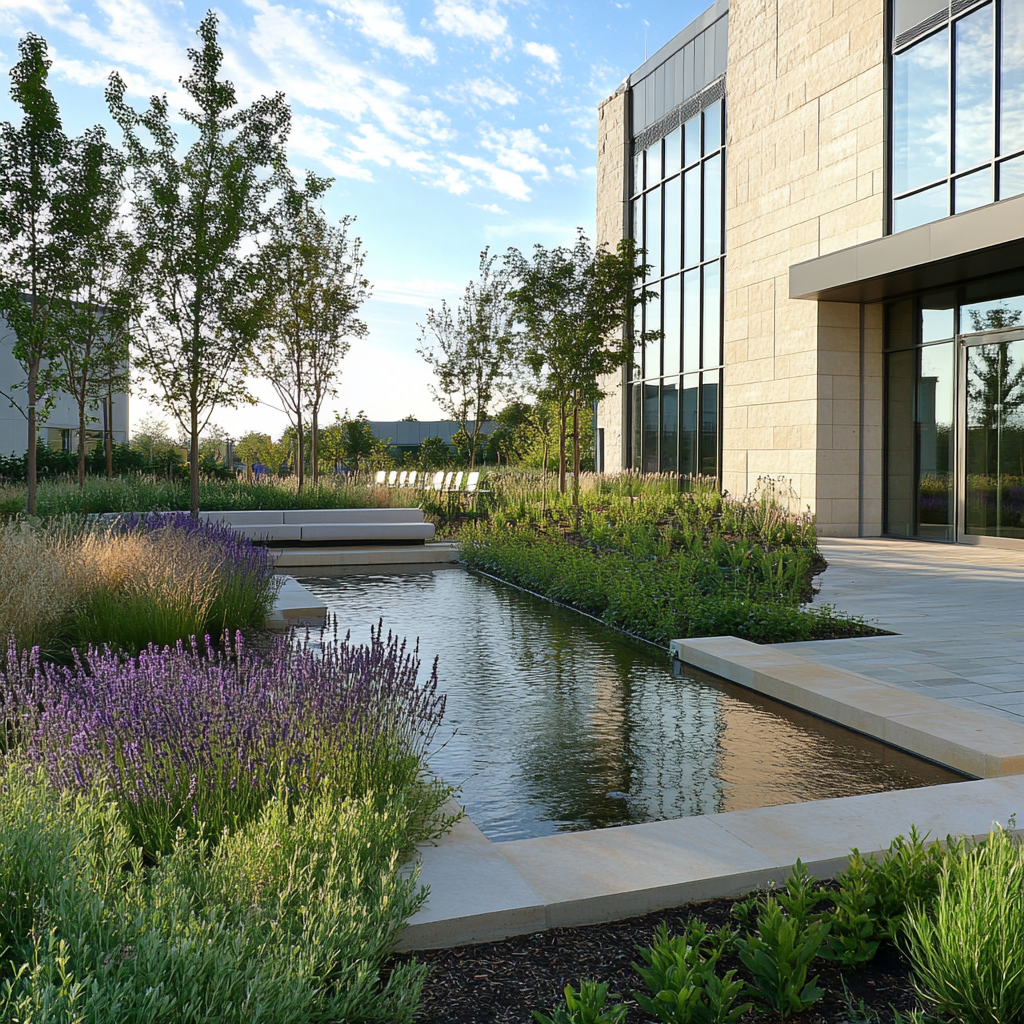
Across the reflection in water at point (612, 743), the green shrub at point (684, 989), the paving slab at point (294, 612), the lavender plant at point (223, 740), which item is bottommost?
the reflection in water at point (612, 743)

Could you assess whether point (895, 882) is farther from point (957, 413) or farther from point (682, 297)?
point (682, 297)

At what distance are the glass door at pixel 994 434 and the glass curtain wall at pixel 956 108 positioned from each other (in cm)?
212

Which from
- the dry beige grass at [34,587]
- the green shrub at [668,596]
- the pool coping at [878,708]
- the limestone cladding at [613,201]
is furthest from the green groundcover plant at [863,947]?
the limestone cladding at [613,201]

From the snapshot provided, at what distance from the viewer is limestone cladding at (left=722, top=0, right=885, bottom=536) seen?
15.1m

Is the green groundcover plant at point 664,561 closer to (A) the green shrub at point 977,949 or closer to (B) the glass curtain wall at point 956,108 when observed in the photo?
(A) the green shrub at point 977,949

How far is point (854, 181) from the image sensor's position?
15.1 meters

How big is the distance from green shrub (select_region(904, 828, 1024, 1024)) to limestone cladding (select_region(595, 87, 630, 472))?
22311 mm

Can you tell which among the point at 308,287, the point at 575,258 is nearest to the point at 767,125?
the point at 575,258

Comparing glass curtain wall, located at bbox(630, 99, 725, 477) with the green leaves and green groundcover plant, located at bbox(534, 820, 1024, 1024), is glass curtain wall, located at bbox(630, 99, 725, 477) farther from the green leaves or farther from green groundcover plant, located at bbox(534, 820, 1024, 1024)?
the green leaves

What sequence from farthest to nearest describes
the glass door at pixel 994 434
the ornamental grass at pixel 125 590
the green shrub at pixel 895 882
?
the glass door at pixel 994 434, the ornamental grass at pixel 125 590, the green shrub at pixel 895 882

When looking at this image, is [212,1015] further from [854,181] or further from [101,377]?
[101,377]

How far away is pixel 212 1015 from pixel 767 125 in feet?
59.8

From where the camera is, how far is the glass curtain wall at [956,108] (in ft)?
41.0

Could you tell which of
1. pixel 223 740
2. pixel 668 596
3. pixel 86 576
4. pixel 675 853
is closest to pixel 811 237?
pixel 668 596
